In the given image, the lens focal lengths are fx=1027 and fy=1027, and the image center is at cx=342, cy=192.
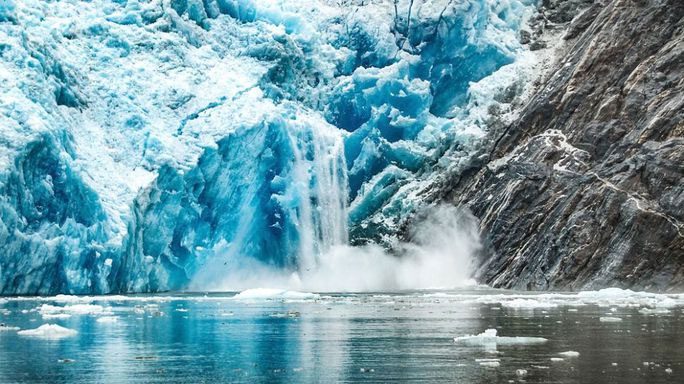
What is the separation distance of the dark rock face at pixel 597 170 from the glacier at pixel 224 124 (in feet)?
9.36

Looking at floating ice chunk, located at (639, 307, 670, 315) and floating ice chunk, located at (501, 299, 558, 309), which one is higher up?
floating ice chunk, located at (501, 299, 558, 309)

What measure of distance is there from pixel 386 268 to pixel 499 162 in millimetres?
6441

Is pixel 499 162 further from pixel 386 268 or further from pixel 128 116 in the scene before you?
pixel 128 116

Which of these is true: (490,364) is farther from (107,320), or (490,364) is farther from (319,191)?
(319,191)

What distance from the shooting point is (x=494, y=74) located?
149 feet

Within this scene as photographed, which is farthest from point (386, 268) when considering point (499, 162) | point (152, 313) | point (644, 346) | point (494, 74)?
point (644, 346)

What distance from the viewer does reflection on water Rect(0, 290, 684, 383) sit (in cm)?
1254

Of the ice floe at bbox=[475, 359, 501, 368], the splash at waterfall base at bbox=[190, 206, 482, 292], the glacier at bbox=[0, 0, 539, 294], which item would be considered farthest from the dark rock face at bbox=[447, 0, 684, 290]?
the ice floe at bbox=[475, 359, 501, 368]

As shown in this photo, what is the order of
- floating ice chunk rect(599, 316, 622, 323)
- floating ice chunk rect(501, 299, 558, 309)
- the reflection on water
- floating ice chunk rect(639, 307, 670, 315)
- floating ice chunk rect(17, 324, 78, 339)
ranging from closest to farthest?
the reflection on water, floating ice chunk rect(17, 324, 78, 339), floating ice chunk rect(599, 316, 622, 323), floating ice chunk rect(639, 307, 670, 315), floating ice chunk rect(501, 299, 558, 309)

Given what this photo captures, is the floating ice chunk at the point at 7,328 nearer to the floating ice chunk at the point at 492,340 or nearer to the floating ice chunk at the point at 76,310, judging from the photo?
the floating ice chunk at the point at 76,310

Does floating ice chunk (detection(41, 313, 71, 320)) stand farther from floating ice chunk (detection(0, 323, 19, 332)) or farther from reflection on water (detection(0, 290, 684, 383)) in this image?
floating ice chunk (detection(0, 323, 19, 332))

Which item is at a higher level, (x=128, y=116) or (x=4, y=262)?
(x=128, y=116)

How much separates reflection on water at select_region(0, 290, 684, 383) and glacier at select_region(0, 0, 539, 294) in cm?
781

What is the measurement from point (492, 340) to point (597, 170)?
75.9ft
